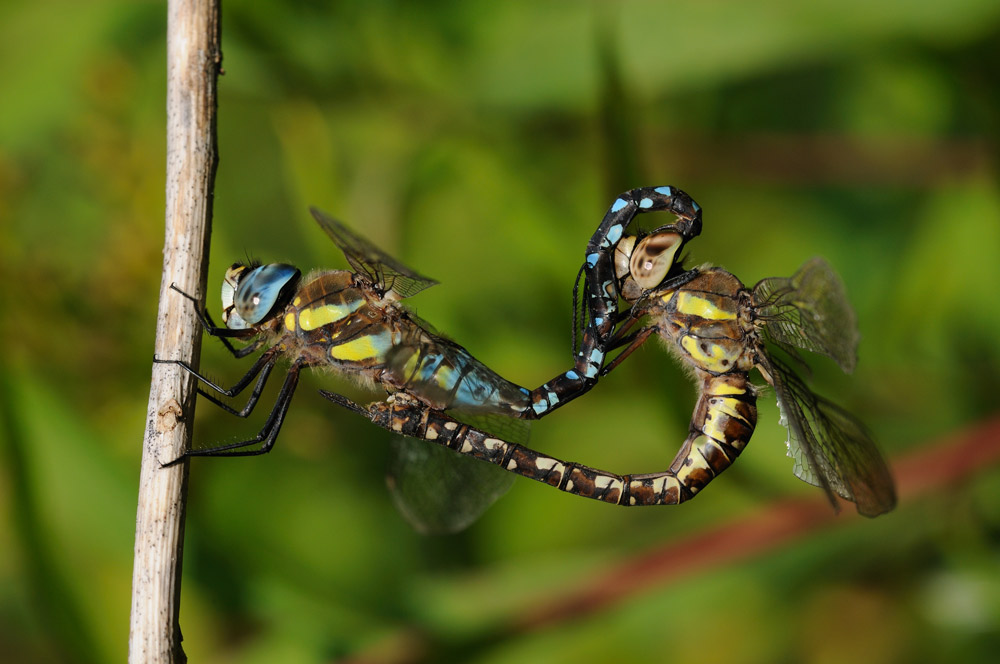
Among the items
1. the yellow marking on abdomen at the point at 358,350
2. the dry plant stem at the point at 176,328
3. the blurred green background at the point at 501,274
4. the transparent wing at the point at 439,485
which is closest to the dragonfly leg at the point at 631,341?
the blurred green background at the point at 501,274

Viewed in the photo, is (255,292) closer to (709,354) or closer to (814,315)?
(709,354)

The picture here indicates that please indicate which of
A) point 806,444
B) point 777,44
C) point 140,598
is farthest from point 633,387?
point 140,598

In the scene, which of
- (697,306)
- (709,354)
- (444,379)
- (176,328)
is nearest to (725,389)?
(709,354)

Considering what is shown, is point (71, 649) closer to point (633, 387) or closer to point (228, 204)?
point (228, 204)

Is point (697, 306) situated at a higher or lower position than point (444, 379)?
higher

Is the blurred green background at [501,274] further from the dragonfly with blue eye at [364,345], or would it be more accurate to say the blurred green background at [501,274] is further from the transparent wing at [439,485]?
the dragonfly with blue eye at [364,345]

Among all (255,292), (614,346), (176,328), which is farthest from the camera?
(614,346)
